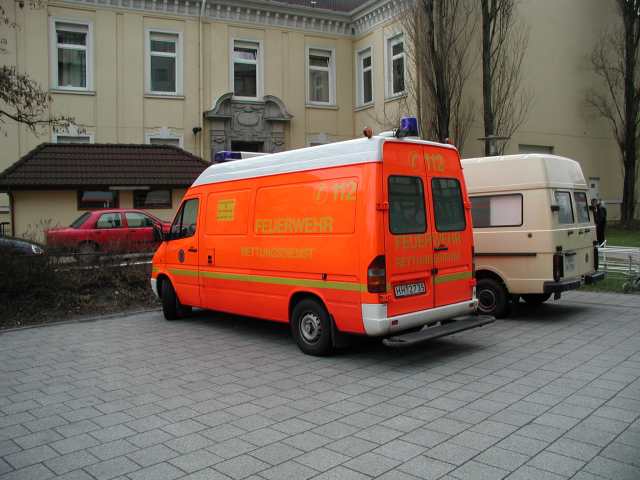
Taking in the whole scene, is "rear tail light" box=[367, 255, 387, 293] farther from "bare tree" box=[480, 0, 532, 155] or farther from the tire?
"bare tree" box=[480, 0, 532, 155]

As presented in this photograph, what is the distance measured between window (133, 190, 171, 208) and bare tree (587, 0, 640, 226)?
18932mm

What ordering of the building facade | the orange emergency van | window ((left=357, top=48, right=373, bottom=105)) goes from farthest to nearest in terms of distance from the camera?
window ((left=357, top=48, right=373, bottom=105)) < the building facade < the orange emergency van

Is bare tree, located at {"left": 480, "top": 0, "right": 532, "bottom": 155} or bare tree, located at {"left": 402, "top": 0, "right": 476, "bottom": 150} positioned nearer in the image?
bare tree, located at {"left": 402, "top": 0, "right": 476, "bottom": 150}

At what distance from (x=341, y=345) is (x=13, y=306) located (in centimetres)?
613

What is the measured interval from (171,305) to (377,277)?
486cm

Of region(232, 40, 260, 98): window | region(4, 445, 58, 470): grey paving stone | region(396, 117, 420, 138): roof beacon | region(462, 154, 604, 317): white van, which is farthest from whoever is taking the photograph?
region(232, 40, 260, 98): window

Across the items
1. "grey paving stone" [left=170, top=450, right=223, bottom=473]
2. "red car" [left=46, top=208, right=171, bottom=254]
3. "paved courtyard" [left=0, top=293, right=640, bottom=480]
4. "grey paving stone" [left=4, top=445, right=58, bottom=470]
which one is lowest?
"grey paving stone" [left=4, top=445, right=58, bottom=470]

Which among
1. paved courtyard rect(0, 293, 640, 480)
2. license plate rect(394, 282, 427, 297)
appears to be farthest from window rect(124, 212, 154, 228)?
license plate rect(394, 282, 427, 297)

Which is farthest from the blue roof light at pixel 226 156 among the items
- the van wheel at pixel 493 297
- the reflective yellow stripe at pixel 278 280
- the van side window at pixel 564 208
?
the van side window at pixel 564 208

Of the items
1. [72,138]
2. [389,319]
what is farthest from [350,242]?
[72,138]

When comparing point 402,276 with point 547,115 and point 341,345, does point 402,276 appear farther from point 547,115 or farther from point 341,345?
point 547,115

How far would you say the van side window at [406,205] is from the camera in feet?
22.5

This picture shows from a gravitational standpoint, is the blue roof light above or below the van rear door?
above

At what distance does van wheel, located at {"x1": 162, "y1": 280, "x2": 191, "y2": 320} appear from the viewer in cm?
1014
